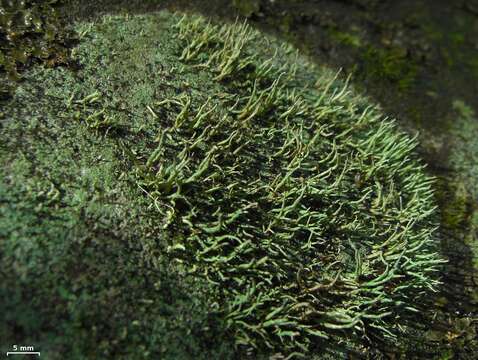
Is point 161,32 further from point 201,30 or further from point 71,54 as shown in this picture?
point 71,54

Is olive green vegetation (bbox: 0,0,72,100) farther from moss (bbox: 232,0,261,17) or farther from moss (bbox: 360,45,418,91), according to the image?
moss (bbox: 360,45,418,91)

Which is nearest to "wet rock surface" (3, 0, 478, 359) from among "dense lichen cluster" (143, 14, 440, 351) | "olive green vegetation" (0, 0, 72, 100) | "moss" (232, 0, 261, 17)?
"moss" (232, 0, 261, 17)

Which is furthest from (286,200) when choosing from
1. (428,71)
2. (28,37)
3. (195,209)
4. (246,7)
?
(428,71)

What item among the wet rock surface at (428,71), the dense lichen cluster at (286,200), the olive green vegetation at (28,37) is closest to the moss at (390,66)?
the wet rock surface at (428,71)

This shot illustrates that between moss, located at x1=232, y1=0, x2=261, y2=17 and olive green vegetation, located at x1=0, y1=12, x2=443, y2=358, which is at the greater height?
moss, located at x1=232, y1=0, x2=261, y2=17

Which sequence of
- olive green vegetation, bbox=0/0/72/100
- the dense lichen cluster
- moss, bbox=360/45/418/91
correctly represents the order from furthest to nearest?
1. moss, bbox=360/45/418/91
2. olive green vegetation, bbox=0/0/72/100
3. the dense lichen cluster

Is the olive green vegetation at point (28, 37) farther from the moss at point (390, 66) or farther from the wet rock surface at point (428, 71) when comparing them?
the moss at point (390, 66)
